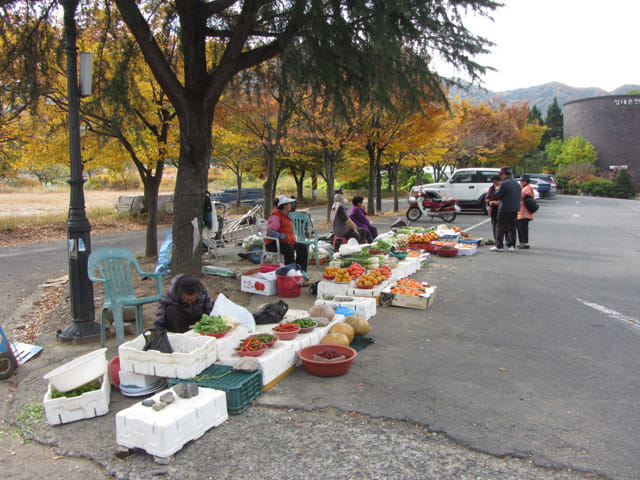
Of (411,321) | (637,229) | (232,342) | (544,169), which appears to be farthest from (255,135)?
(544,169)

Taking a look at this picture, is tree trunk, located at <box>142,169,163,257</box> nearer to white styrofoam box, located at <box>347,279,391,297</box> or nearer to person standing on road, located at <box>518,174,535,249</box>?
white styrofoam box, located at <box>347,279,391,297</box>

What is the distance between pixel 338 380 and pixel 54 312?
16.4 ft

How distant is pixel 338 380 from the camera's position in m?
4.44

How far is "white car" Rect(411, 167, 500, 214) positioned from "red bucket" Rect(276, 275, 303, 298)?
1704 cm

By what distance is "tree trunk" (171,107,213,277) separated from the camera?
24.0 ft

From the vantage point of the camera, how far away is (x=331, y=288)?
24.4ft

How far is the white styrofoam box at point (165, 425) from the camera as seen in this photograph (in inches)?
125

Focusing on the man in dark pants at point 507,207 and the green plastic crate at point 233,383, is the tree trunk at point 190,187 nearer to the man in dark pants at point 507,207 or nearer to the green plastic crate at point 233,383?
the green plastic crate at point 233,383

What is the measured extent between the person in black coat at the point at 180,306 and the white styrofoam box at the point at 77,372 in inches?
35.6

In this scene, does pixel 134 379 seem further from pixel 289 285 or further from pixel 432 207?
pixel 432 207

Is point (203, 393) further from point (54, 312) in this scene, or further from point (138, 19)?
point (138, 19)

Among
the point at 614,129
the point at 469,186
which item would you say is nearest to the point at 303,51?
the point at 469,186

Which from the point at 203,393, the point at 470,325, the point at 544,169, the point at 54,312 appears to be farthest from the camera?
the point at 544,169

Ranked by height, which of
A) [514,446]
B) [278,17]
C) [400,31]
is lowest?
[514,446]
